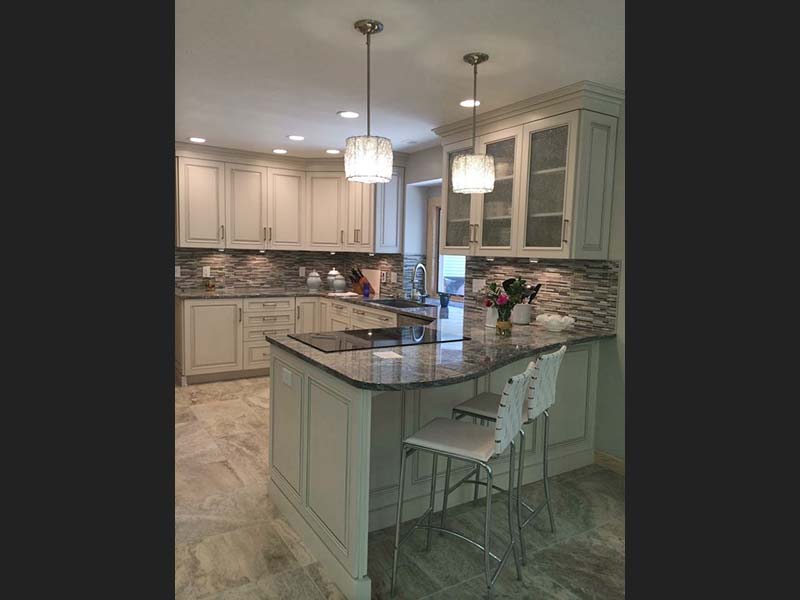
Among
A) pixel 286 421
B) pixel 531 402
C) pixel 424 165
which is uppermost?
pixel 424 165

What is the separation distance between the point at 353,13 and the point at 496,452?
73.9 inches

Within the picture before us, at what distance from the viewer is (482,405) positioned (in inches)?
101

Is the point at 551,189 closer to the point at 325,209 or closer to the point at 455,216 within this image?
the point at 455,216

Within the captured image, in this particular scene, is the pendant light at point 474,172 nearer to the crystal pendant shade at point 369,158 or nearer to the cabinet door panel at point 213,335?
the crystal pendant shade at point 369,158

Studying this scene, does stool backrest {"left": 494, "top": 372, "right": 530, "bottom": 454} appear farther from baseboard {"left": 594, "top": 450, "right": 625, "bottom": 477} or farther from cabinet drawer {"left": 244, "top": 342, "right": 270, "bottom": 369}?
cabinet drawer {"left": 244, "top": 342, "right": 270, "bottom": 369}

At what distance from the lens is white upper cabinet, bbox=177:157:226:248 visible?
511 cm

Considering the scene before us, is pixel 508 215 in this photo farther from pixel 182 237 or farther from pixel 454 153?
pixel 182 237

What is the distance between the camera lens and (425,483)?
2711mm

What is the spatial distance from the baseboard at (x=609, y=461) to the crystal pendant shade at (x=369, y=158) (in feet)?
7.50

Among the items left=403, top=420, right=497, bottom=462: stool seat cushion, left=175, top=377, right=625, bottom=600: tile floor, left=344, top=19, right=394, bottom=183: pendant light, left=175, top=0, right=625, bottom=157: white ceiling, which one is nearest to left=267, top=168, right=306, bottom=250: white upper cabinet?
left=175, top=0, right=625, bottom=157: white ceiling

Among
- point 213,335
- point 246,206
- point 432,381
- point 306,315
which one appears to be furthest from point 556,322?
point 246,206

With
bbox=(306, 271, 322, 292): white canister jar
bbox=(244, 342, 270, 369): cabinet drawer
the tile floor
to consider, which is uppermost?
bbox=(306, 271, 322, 292): white canister jar

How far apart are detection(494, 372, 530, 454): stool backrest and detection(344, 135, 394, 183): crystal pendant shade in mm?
1094

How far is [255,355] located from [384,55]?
3557 mm
